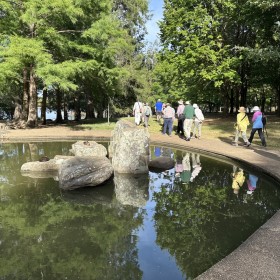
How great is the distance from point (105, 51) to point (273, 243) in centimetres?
1938

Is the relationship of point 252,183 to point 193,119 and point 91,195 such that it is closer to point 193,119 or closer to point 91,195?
point 91,195

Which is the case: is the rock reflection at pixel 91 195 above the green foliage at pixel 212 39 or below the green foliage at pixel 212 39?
below

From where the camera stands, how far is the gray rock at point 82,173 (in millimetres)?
8120

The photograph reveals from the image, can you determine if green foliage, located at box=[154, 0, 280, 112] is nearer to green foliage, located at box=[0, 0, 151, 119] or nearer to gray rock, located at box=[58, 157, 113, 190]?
green foliage, located at box=[0, 0, 151, 119]

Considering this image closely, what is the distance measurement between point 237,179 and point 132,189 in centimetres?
304

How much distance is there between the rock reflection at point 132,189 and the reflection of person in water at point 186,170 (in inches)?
40.6

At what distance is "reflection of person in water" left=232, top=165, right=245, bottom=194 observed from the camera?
8433mm

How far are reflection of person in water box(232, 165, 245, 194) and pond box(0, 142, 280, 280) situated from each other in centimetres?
2

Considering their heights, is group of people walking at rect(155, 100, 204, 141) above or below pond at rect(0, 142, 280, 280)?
above

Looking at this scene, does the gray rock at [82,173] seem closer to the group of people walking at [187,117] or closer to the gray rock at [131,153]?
the gray rock at [131,153]

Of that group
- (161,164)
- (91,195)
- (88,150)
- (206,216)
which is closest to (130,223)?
(206,216)

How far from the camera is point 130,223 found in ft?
20.2

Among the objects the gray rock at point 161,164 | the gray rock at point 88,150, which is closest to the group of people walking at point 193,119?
the gray rock at point 161,164

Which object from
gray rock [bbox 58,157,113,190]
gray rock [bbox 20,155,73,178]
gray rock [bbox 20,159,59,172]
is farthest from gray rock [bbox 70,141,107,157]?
gray rock [bbox 58,157,113,190]
